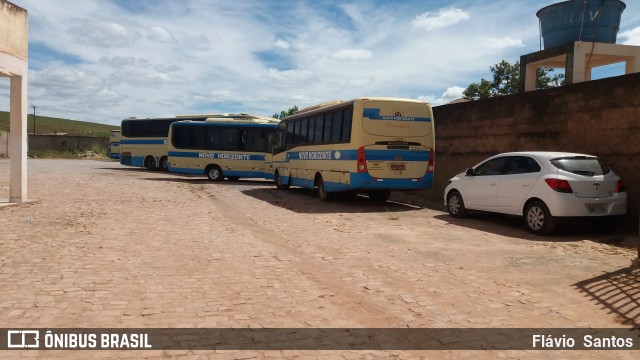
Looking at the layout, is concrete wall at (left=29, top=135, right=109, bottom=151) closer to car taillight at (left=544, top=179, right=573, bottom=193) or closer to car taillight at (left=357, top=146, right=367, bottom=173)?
car taillight at (left=357, top=146, right=367, bottom=173)

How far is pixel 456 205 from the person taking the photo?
1157 centimetres

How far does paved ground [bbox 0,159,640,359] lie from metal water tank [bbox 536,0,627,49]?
23.7 feet

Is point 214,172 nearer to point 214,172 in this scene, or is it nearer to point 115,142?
point 214,172

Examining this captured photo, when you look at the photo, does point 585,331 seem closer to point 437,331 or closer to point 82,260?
point 437,331

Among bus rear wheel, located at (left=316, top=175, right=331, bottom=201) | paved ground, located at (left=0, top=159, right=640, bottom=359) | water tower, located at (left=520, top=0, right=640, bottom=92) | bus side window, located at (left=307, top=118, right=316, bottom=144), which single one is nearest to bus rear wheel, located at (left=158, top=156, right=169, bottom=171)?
bus side window, located at (left=307, top=118, right=316, bottom=144)

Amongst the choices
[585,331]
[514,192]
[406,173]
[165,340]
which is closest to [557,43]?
[406,173]

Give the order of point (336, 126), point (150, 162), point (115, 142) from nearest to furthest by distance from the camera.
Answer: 1. point (336, 126)
2. point (150, 162)
3. point (115, 142)

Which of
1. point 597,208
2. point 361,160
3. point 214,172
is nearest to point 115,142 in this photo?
point 214,172

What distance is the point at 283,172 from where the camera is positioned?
1936 centimetres

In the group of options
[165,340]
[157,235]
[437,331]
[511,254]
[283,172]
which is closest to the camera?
[165,340]

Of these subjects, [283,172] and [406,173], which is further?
[283,172]

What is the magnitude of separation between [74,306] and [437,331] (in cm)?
344

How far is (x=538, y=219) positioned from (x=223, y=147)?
57.8ft

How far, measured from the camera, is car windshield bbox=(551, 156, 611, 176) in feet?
28.6
